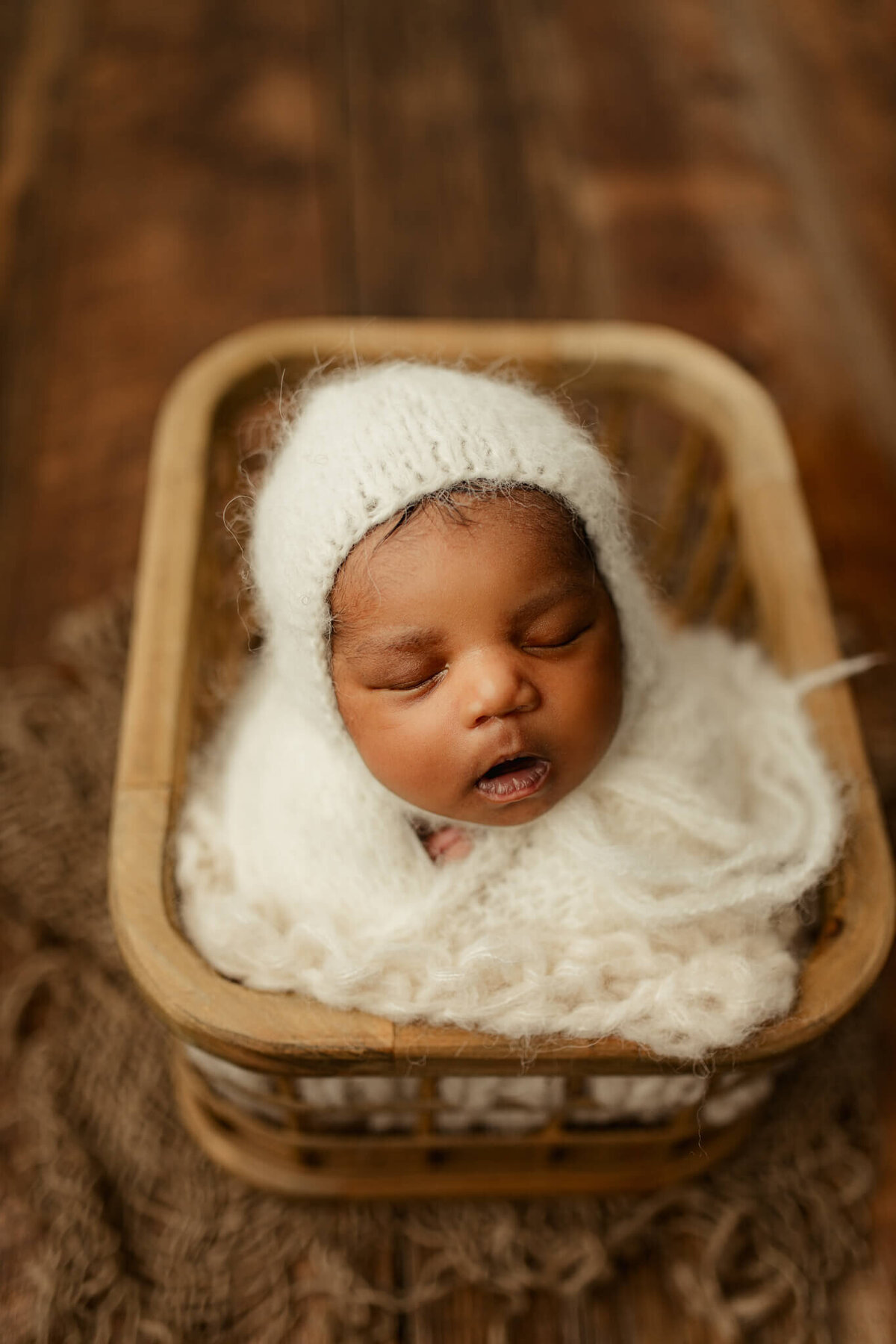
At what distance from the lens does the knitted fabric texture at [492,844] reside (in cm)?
67

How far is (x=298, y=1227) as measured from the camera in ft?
3.11

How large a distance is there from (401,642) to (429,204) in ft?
4.07

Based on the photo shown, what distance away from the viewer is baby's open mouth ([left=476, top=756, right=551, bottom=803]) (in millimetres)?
686

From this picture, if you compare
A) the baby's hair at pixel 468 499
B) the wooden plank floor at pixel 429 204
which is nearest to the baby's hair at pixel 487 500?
the baby's hair at pixel 468 499

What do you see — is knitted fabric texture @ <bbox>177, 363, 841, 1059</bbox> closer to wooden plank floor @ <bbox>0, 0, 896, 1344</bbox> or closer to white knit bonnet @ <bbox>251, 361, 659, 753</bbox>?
white knit bonnet @ <bbox>251, 361, 659, 753</bbox>

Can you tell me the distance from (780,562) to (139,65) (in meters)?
1.51

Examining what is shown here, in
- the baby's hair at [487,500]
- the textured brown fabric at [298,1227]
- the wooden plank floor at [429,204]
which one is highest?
the wooden plank floor at [429,204]

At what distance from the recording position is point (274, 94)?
5.96 feet

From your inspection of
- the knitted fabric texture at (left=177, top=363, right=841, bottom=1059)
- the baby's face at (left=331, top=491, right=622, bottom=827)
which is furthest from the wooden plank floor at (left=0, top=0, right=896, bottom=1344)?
the baby's face at (left=331, top=491, right=622, bottom=827)

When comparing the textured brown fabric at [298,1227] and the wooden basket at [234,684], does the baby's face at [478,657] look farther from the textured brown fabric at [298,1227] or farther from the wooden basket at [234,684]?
the textured brown fabric at [298,1227]

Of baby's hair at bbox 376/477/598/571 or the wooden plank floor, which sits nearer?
baby's hair at bbox 376/477/598/571

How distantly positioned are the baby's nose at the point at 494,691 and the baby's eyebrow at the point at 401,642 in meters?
0.03

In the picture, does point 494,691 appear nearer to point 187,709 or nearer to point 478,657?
point 478,657

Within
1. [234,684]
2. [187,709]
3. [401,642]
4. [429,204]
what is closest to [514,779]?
[401,642]
